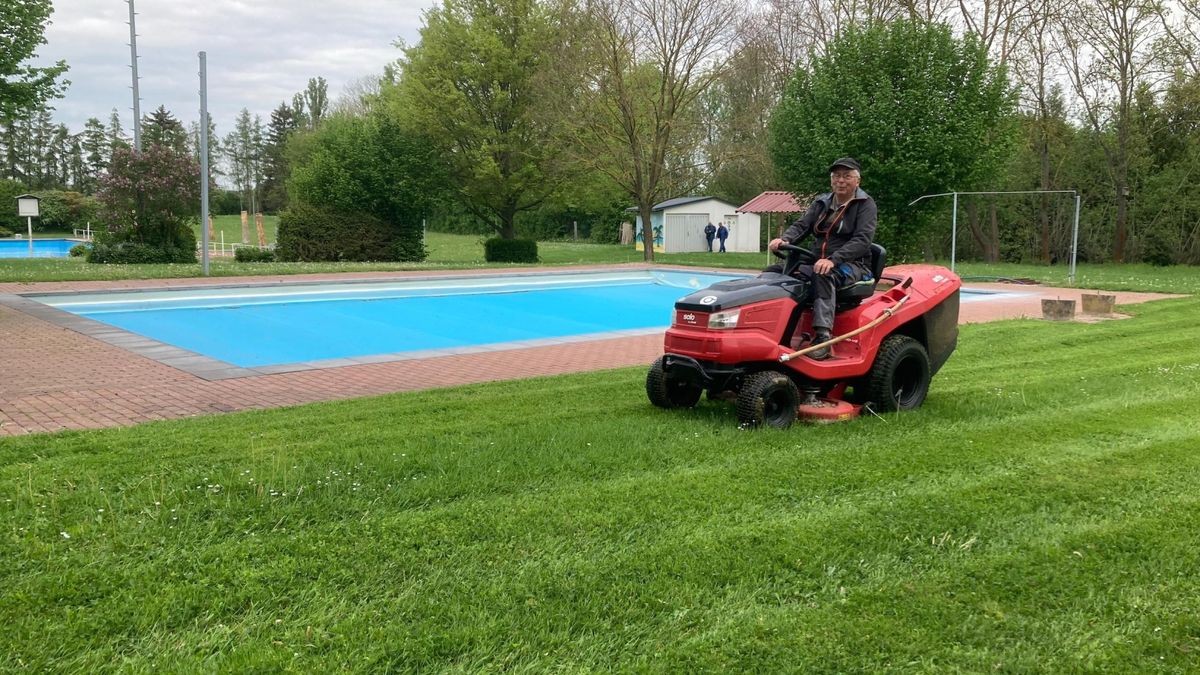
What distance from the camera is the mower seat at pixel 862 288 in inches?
200

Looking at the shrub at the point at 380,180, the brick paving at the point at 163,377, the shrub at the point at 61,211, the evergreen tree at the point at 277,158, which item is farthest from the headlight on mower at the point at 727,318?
the evergreen tree at the point at 277,158

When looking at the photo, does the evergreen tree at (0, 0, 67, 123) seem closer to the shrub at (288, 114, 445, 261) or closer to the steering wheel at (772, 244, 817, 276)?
the shrub at (288, 114, 445, 261)

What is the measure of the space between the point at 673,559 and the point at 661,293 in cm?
1582

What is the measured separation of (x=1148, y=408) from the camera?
542 cm

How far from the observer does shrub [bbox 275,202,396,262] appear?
24.0 m

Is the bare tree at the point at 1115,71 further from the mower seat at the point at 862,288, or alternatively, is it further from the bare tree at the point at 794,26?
the mower seat at the point at 862,288

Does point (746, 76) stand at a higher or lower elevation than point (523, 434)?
higher

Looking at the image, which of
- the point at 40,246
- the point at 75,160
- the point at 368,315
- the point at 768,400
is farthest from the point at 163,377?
the point at 75,160

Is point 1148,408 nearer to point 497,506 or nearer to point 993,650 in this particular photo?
point 993,650

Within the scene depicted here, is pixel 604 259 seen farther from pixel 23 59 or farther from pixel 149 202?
pixel 23 59

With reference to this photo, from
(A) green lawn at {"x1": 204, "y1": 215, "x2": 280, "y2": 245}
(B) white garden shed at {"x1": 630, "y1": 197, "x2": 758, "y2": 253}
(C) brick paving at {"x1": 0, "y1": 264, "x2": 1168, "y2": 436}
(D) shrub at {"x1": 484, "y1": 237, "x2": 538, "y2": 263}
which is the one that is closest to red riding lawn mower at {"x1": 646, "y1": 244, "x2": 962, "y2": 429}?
(C) brick paving at {"x1": 0, "y1": 264, "x2": 1168, "y2": 436}

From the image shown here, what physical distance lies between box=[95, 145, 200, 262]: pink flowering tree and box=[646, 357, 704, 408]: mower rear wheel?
18.9 meters

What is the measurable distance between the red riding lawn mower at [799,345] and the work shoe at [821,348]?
0.15 feet

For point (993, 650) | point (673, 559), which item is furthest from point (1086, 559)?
point (673, 559)
